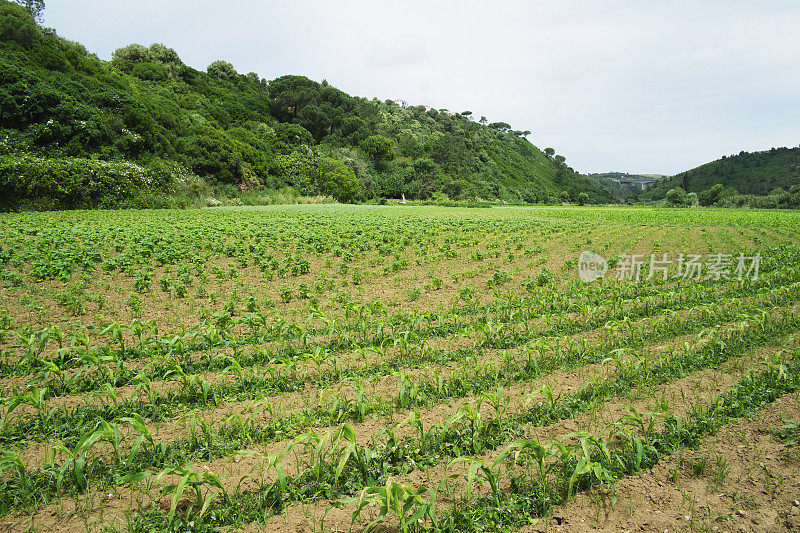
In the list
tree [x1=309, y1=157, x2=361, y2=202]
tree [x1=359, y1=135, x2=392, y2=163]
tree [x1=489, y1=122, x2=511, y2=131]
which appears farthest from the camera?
tree [x1=489, y1=122, x2=511, y2=131]

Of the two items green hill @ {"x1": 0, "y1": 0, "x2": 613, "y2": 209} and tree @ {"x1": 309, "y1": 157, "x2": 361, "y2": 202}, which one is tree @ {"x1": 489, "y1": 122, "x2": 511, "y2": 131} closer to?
green hill @ {"x1": 0, "y1": 0, "x2": 613, "y2": 209}

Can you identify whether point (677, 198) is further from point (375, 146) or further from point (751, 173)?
point (375, 146)

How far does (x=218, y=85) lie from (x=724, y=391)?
103764 mm

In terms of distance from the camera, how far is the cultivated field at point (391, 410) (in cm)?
283

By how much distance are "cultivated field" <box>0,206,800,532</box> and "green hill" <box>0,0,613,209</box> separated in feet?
79.1

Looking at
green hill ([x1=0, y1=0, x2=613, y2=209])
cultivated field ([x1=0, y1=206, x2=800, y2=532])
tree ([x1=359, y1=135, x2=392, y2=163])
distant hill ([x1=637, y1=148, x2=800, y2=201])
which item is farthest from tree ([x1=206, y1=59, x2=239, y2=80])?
distant hill ([x1=637, y1=148, x2=800, y2=201])

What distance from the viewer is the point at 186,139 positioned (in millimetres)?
49531

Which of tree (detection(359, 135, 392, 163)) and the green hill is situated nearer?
the green hill

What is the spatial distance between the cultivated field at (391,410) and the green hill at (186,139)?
24.1m

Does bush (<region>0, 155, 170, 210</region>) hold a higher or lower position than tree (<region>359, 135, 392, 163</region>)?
lower

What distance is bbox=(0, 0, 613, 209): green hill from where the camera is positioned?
29781mm

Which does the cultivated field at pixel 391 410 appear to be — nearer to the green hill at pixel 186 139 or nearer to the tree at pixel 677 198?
the green hill at pixel 186 139

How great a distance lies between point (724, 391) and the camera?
450cm

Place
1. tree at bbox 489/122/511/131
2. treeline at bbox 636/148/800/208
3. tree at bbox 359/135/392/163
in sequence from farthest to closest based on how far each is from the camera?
tree at bbox 489/122/511/131 < tree at bbox 359/135/392/163 < treeline at bbox 636/148/800/208
